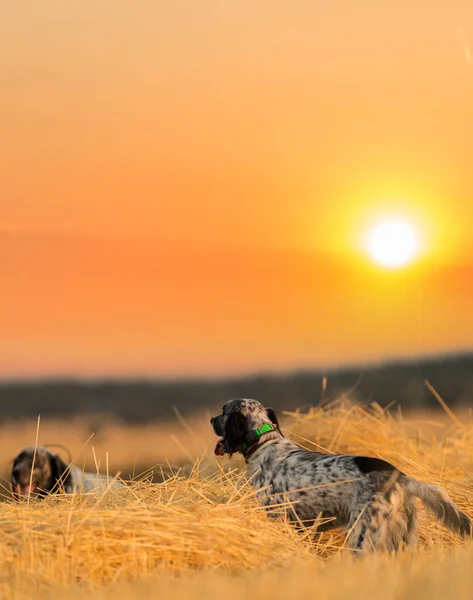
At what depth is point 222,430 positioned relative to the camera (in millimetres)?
8781

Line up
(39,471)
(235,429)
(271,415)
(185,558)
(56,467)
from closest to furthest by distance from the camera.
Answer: (185,558) < (235,429) < (271,415) < (39,471) < (56,467)

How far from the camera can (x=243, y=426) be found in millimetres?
8641

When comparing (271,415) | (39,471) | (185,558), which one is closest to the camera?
(185,558)

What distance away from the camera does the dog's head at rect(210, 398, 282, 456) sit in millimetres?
8633

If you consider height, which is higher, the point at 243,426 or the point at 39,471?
the point at 243,426

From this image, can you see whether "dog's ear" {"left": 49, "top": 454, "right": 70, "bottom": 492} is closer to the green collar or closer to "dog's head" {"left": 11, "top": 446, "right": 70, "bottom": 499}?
"dog's head" {"left": 11, "top": 446, "right": 70, "bottom": 499}

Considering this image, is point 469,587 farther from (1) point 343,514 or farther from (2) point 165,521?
(1) point 343,514

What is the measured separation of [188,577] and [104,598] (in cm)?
103

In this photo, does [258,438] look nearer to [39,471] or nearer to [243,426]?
[243,426]

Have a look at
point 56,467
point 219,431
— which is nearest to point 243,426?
point 219,431

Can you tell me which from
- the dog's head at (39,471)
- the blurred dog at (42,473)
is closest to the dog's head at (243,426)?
the blurred dog at (42,473)

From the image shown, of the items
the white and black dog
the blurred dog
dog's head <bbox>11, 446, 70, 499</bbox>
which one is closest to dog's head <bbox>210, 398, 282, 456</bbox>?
the white and black dog

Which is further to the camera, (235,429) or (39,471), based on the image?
(39,471)

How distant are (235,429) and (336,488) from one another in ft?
4.52
